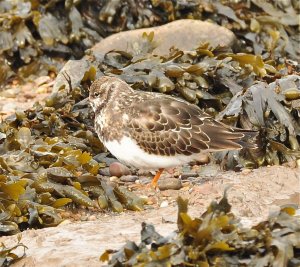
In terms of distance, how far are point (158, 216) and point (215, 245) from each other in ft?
4.62

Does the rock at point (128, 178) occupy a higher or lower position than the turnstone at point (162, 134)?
lower

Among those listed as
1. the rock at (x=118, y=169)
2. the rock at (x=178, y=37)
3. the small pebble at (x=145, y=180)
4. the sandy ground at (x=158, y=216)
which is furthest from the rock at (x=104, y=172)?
the rock at (x=178, y=37)

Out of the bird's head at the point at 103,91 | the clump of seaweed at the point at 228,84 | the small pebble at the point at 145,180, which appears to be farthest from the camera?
the clump of seaweed at the point at 228,84

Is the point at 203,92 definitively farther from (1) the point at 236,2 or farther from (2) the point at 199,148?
(1) the point at 236,2

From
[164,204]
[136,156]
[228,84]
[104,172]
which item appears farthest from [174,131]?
[228,84]

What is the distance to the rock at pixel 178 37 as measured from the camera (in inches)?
381

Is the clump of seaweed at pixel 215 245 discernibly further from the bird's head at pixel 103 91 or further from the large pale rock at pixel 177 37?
the large pale rock at pixel 177 37

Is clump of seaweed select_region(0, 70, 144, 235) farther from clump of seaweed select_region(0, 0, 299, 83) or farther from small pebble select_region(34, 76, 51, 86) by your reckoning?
clump of seaweed select_region(0, 0, 299, 83)

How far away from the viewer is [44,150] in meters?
7.18

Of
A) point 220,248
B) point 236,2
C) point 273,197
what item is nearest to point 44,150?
point 273,197

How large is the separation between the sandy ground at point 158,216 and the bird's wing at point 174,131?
0.30m

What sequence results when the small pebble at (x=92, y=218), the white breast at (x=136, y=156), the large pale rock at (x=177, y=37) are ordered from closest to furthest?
1. the small pebble at (x=92, y=218)
2. the white breast at (x=136, y=156)
3. the large pale rock at (x=177, y=37)

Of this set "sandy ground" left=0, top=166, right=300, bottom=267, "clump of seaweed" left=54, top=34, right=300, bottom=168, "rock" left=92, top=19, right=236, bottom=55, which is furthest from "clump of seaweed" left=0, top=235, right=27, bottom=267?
"rock" left=92, top=19, right=236, bottom=55

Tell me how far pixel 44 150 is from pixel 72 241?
5.53ft
